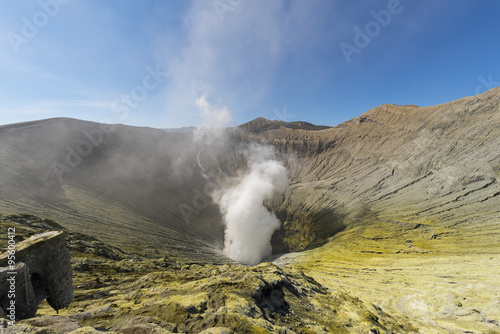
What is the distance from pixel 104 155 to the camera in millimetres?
107062

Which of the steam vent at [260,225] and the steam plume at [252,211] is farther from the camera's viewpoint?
the steam plume at [252,211]

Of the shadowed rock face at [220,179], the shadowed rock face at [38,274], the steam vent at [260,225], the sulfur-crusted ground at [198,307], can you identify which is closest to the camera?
the shadowed rock face at [38,274]

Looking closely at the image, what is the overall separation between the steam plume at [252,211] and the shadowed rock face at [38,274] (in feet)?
255

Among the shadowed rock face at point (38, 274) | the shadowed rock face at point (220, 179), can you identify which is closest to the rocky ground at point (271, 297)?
the shadowed rock face at point (38, 274)

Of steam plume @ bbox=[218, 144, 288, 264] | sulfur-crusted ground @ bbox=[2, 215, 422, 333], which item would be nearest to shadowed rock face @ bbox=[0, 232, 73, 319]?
sulfur-crusted ground @ bbox=[2, 215, 422, 333]

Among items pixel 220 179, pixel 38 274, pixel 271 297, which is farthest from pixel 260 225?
pixel 38 274

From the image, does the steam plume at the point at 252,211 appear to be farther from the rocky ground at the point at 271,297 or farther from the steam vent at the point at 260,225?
the rocky ground at the point at 271,297

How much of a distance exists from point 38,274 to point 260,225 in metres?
99.2

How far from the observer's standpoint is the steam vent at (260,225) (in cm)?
1373

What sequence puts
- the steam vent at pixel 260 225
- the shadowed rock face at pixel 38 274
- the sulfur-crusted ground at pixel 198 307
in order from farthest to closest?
the steam vent at pixel 260 225, the sulfur-crusted ground at pixel 198 307, the shadowed rock face at pixel 38 274

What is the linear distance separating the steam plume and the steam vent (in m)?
0.97

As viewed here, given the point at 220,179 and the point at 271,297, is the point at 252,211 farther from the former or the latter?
the point at 271,297

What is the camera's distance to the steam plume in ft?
301

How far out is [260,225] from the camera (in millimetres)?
106375
